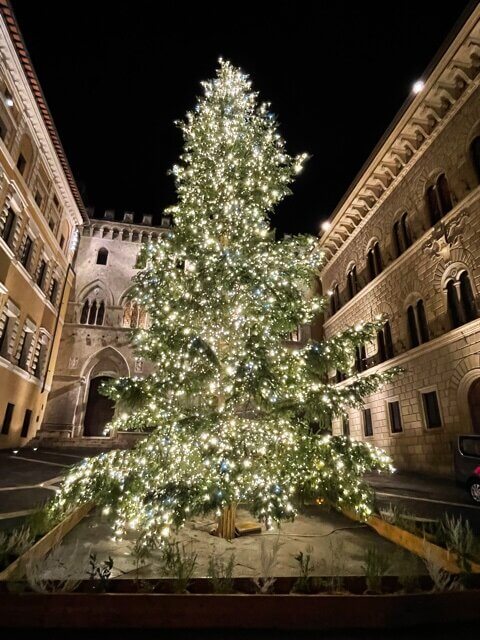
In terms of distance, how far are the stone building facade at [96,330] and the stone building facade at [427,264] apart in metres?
14.6

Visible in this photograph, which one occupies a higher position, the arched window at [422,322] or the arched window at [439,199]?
the arched window at [439,199]

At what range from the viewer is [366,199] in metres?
19.5

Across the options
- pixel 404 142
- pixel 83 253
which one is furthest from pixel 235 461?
pixel 83 253

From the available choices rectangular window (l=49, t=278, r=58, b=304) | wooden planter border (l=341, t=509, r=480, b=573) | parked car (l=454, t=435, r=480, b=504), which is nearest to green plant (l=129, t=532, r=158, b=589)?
wooden planter border (l=341, t=509, r=480, b=573)

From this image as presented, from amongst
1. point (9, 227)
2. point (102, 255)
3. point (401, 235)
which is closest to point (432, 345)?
point (401, 235)

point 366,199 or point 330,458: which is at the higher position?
point 366,199

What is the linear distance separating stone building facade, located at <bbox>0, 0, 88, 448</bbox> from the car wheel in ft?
60.2

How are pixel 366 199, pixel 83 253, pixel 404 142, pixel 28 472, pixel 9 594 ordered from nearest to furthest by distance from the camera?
pixel 9 594 → pixel 28 472 → pixel 404 142 → pixel 366 199 → pixel 83 253

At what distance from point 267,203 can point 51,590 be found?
6.82m

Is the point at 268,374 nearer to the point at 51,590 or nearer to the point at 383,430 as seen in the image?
the point at 51,590

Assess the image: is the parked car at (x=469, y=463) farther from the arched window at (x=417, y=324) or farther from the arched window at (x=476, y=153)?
the arched window at (x=476, y=153)

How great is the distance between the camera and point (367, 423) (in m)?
18.6

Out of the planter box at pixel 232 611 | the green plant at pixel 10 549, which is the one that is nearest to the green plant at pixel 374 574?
the planter box at pixel 232 611

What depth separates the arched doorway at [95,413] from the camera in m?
23.9
